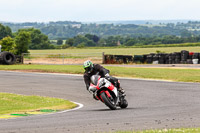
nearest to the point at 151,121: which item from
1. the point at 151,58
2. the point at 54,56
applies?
the point at 151,58

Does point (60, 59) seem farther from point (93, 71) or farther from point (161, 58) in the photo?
point (93, 71)

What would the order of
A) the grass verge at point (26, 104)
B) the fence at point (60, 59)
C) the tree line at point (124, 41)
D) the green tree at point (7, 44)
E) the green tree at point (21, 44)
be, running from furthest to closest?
the tree line at point (124, 41), the green tree at point (21, 44), the green tree at point (7, 44), the fence at point (60, 59), the grass verge at point (26, 104)

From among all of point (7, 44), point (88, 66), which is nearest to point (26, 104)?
point (88, 66)

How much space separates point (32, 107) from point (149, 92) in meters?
6.68

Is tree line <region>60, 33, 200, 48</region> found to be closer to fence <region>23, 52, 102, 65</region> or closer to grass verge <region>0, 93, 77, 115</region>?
fence <region>23, 52, 102, 65</region>

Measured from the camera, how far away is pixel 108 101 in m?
14.6

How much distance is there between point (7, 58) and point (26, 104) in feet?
102

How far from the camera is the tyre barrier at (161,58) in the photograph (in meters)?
43.3

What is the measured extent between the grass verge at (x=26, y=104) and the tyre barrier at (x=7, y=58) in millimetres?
27252

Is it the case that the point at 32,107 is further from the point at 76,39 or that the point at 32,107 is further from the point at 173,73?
the point at 76,39

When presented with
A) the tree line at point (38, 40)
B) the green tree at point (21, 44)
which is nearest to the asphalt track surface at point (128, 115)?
the tree line at point (38, 40)

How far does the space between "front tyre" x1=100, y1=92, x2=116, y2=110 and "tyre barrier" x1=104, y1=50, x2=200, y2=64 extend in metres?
29.3

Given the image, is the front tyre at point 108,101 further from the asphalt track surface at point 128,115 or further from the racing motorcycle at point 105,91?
the asphalt track surface at point 128,115

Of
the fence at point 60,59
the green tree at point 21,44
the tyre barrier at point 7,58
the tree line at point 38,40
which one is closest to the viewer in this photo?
the tyre barrier at point 7,58
